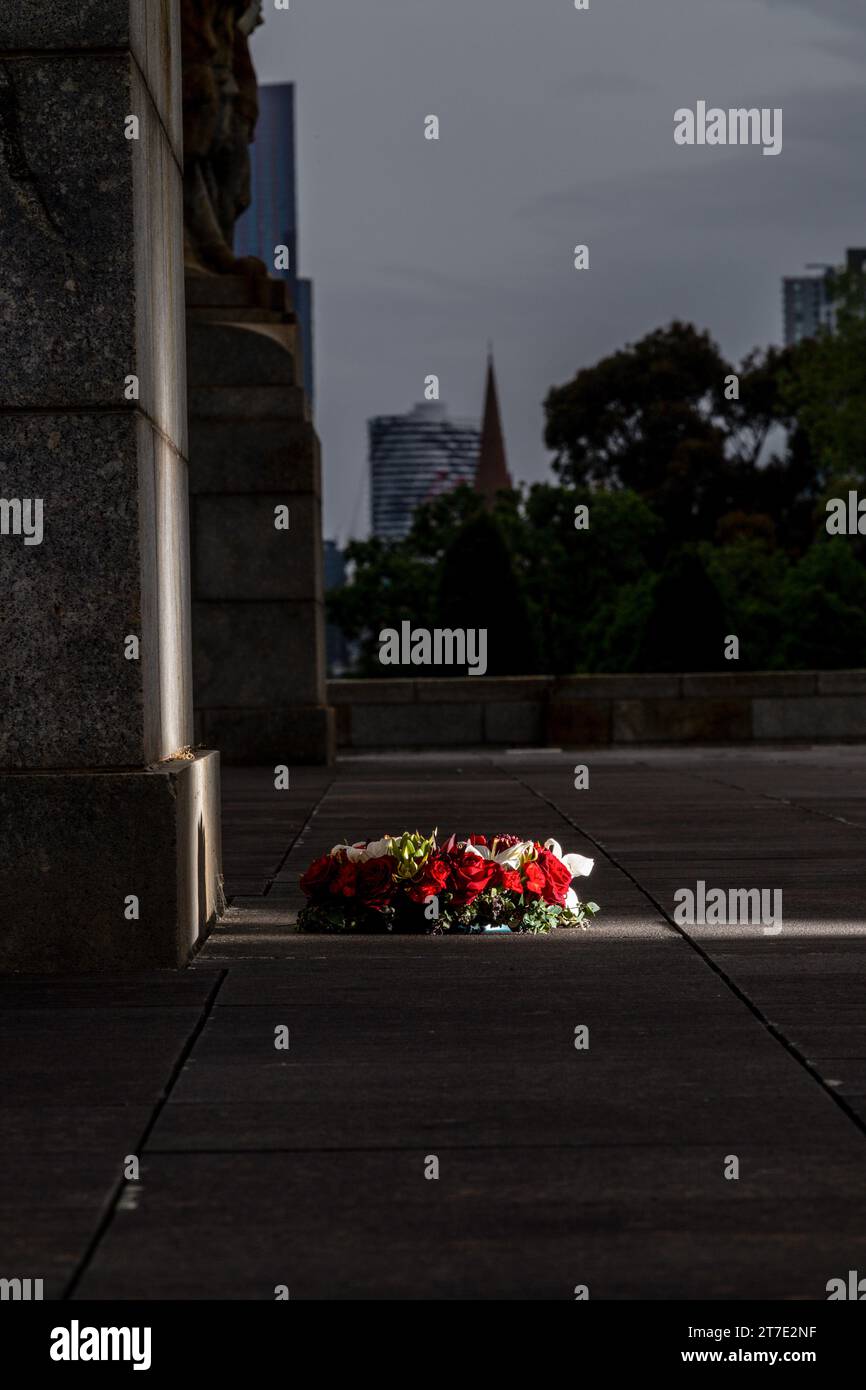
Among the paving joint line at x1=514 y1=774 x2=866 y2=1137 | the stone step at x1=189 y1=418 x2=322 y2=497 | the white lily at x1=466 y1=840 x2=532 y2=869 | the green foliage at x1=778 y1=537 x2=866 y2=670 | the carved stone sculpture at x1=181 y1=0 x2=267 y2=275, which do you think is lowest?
the paving joint line at x1=514 y1=774 x2=866 y2=1137

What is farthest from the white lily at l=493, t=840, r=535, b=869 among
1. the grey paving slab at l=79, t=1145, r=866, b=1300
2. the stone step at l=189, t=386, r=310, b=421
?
the stone step at l=189, t=386, r=310, b=421

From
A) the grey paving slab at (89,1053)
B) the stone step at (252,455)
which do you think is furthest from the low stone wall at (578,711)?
the grey paving slab at (89,1053)

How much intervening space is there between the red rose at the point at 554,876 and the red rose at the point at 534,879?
0.02m

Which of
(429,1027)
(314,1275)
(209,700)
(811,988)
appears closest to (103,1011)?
(429,1027)

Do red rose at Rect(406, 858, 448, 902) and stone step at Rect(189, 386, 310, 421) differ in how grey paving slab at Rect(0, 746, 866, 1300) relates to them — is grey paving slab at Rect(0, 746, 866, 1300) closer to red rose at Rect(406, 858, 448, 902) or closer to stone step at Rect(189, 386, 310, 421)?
red rose at Rect(406, 858, 448, 902)

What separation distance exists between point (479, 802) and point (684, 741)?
495 inches

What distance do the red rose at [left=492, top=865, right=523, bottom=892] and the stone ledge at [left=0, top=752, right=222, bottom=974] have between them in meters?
1.47

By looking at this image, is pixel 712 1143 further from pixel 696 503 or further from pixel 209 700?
pixel 696 503

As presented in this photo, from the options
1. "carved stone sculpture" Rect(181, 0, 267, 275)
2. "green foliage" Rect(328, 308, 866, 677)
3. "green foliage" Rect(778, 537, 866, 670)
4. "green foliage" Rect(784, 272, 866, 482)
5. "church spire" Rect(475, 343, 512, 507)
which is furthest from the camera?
"church spire" Rect(475, 343, 512, 507)

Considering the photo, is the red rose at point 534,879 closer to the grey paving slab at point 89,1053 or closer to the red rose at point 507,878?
the red rose at point 507,878

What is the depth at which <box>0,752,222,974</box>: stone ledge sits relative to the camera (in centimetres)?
724

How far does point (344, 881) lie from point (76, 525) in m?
1.81

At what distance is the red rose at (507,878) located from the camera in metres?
8.15
